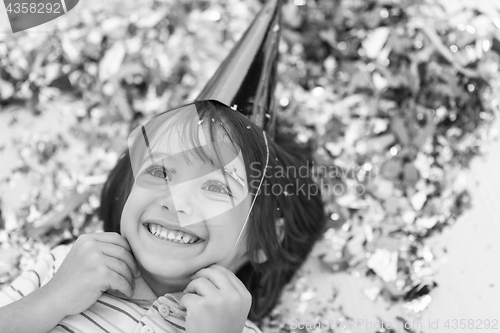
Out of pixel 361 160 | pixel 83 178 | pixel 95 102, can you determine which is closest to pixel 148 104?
pixel 95 102

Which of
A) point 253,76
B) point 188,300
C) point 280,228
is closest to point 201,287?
point 188,300

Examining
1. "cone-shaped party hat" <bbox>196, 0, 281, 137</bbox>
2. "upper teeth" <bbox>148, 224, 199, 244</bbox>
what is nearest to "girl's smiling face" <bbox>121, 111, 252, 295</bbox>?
"upper teeth" <bbox>148, 224, 199, 244</bbox>

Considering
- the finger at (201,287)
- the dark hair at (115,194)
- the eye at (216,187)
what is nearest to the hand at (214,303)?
the finger at (201,287)

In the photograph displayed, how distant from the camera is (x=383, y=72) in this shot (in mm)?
1246

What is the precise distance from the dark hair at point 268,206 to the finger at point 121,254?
153mm

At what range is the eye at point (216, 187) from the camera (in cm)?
77

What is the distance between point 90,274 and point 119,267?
0.04 meters

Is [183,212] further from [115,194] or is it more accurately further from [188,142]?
[115,194]

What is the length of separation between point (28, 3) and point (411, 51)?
889 millimetres

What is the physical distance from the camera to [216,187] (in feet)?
2.55

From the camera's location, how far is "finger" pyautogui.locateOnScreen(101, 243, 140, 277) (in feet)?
2.54

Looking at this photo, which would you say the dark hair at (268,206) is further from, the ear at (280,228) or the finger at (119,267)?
the finger at (119,267)

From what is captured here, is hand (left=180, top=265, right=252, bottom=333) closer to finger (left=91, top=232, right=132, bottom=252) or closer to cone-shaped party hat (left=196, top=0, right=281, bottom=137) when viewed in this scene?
finger (left=91, top=232, right=132, bottom=252)

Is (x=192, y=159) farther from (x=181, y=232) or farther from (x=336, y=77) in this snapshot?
(x=336, y=77)
